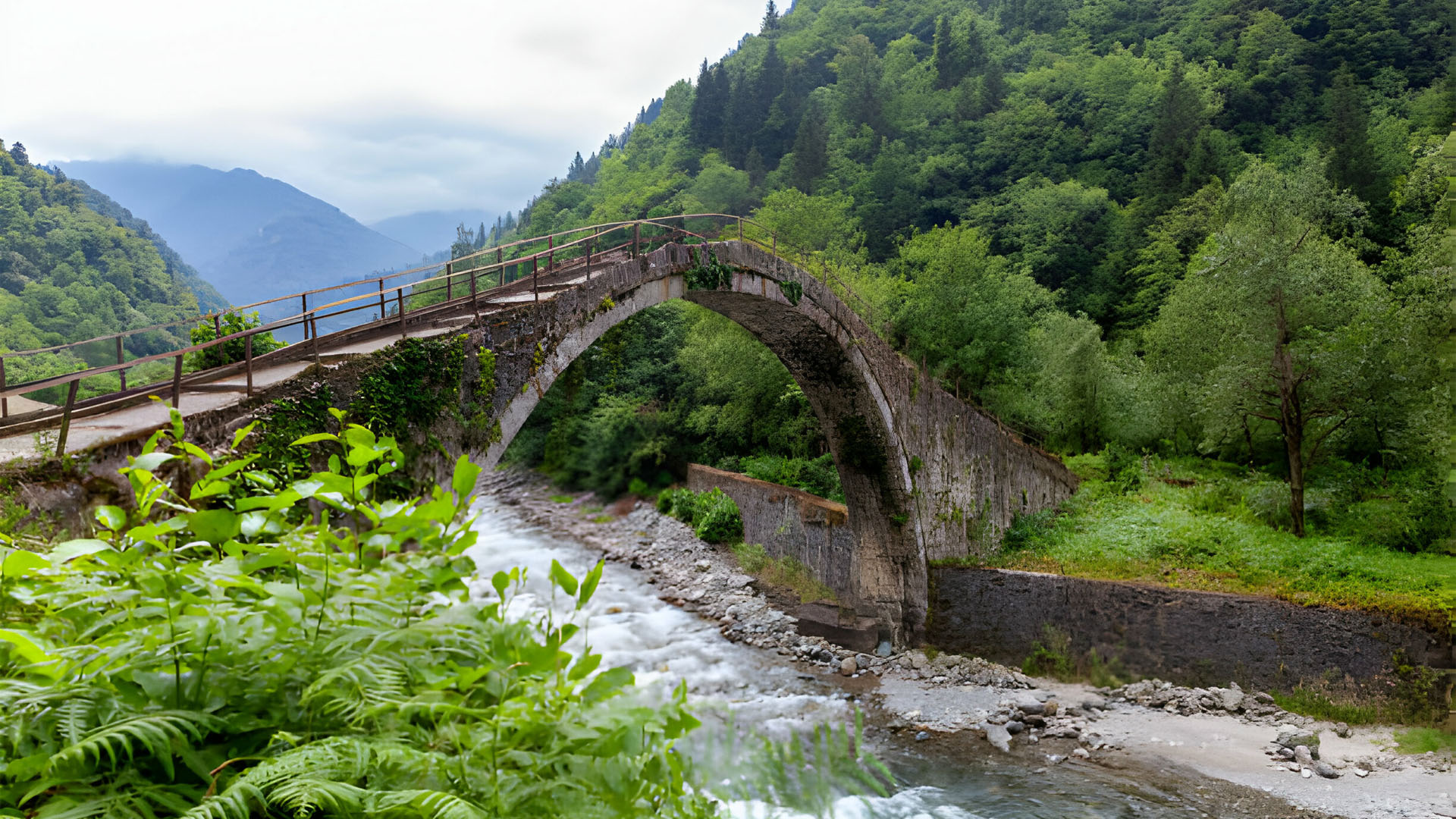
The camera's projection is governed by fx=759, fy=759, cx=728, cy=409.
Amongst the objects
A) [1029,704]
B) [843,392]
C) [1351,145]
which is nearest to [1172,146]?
[1351,145]

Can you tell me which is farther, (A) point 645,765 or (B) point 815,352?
(B) point 815,352

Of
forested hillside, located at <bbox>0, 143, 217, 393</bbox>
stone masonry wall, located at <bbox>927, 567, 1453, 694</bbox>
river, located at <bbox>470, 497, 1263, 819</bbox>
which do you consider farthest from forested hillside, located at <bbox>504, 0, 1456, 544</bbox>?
forested hillside, located at <bbox>0, 143, 217, 393</bbox>

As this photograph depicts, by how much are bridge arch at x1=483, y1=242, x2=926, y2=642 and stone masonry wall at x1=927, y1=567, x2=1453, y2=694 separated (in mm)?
917

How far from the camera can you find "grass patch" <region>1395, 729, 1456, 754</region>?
413 inches

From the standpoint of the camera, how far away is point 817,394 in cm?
1552

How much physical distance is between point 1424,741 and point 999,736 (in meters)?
5.70

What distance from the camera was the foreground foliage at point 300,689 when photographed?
1118 mm

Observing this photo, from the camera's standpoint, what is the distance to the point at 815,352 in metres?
14.8

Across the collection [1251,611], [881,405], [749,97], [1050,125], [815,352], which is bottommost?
[1251,611]

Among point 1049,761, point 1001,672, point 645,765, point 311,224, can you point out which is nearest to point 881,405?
point 1001,672

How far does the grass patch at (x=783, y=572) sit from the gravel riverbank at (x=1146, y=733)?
954mm

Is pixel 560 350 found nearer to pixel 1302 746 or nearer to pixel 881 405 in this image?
pixel 881 405

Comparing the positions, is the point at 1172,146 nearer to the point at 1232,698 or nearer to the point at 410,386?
the point at 1232,698

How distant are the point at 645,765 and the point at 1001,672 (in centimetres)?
1461
